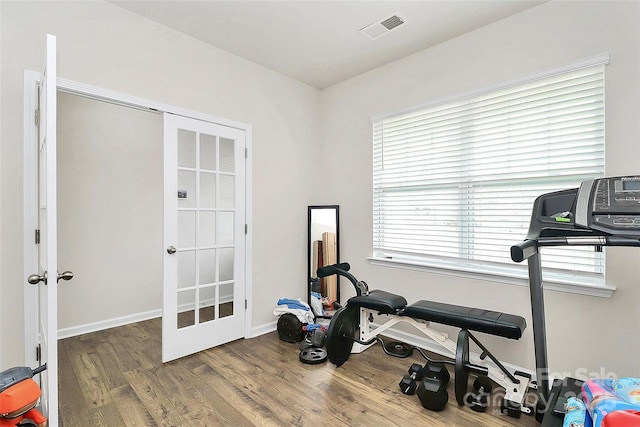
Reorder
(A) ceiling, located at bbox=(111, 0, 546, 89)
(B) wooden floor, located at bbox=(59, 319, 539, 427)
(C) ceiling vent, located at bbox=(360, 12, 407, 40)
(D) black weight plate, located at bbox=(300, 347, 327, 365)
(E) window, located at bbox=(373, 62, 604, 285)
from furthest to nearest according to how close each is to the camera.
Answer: (D) black weight plate, located at bbox=(300, 347, 327, 365), (C) ceiling vent, located at bbox=(360, 12, 407, 40), (A) ceiling, located at bbox=(111, 0, 546, 89), (E) window, located at bbox=(373, 62, 604, 285), (B) wooden floor, located at bbox=(59, 319, 539, 427)

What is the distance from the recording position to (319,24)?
264cm

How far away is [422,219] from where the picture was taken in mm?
3090

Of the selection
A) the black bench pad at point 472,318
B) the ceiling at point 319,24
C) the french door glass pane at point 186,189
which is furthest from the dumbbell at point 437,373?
the ceiling at point 319,24

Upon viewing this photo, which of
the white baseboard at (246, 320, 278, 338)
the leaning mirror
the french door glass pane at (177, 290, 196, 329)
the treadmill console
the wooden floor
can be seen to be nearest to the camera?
the treadmill console

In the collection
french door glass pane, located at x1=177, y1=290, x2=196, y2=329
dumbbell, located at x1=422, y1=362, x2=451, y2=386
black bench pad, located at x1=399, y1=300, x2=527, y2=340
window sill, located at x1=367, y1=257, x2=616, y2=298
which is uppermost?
window sill, located at x1=367, y1=257, x2=616, y2=298

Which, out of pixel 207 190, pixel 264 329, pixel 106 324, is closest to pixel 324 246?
pixel 264 329

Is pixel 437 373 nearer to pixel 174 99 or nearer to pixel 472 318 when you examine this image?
pixel 472 318

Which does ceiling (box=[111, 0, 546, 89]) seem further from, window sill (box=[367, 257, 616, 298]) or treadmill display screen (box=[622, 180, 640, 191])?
window sill (box=[367, 257, 616, 298])

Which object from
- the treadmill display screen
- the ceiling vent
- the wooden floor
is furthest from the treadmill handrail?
the ceiling vent

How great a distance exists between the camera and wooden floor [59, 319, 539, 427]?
1.98m

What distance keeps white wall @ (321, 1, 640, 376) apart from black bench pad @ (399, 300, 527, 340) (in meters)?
0.41

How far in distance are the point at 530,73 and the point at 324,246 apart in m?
2.49

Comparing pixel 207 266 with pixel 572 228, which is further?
pixel 207 266

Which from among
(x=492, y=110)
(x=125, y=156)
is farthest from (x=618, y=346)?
(x=125, y=156)
